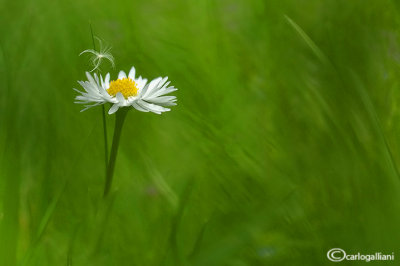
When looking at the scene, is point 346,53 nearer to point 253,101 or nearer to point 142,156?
point 253,101

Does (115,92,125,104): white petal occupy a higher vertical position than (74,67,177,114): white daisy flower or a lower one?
lower

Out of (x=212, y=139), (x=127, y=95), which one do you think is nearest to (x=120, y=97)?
(x=127, y=95)

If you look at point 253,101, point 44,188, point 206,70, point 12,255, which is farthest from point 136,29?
point 12,255

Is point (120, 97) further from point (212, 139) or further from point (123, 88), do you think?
point (212, 139)

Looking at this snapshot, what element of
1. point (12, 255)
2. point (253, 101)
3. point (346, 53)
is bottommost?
point (12, 255)

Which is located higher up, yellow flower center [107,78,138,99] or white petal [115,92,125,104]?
yellow flower center [107,78,138,99]
